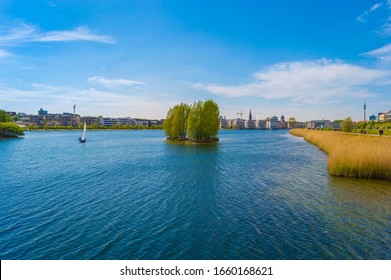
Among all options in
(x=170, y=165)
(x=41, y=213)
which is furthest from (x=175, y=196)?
(x=170, y=165)

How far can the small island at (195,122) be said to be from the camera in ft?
265

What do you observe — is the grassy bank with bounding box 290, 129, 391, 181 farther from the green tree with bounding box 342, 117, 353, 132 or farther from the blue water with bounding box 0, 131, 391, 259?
the green tree with bounding box 342, 117, 353, 132

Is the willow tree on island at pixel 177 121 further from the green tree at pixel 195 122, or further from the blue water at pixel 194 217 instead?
the blue water at pixel 194 217

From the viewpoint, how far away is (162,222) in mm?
16688

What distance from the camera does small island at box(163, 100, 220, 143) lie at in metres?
80.8

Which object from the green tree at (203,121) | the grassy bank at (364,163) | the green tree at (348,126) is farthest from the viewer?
the green tree at (348,126)

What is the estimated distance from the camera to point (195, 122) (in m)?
81.2

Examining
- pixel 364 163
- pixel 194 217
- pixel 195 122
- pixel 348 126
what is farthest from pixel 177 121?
pixel 194 217

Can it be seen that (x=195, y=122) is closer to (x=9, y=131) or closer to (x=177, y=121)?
(x=177, y=121)

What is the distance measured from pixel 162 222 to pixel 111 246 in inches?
150

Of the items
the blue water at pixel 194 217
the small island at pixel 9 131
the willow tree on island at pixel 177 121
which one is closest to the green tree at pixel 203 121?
the willow tree on island at pixel 177 121

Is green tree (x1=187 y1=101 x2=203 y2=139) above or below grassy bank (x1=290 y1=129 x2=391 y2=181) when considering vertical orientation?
above

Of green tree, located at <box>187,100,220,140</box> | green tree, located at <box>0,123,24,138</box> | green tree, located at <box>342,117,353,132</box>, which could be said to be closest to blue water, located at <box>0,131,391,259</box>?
green tree, located at <box>187,100,220,140</box>
